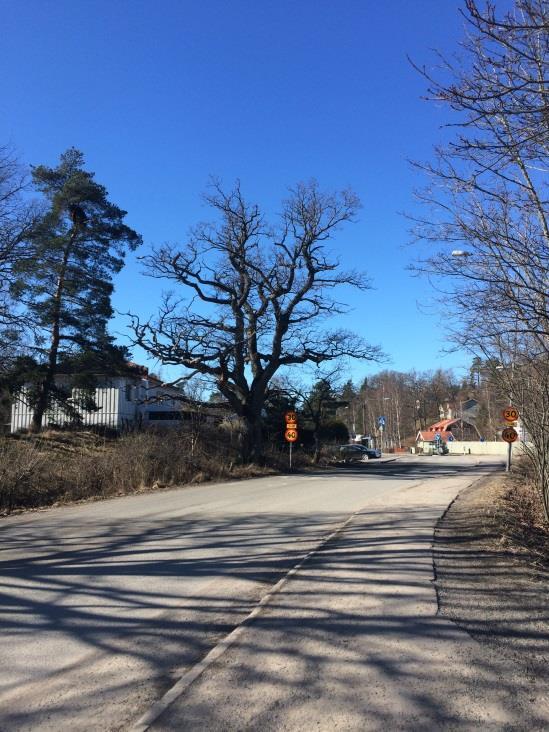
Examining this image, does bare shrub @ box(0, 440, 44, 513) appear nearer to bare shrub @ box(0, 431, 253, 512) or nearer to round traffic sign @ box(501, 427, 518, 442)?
bare shrub @ box(0, 431, 253, 512)

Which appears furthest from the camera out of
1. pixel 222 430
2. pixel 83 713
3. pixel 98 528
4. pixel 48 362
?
pixel 222 430

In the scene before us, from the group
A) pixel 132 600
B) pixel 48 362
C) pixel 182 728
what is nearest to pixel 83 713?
pixel 182 728

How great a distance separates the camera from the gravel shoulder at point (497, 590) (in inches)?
192

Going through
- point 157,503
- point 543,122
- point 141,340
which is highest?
point 141,340

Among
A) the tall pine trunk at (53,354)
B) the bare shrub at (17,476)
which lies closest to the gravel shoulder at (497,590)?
the bare shrub at (17,476)

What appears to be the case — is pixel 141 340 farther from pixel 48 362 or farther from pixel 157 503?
pixel 157 503

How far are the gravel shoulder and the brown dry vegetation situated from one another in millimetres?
11347

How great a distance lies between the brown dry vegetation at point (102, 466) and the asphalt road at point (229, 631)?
241 inches

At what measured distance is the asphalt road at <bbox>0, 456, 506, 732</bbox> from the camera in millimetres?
3873

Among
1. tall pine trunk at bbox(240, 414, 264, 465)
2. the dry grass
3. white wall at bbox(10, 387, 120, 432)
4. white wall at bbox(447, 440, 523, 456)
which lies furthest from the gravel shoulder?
white wall at bbox(447, 440, 523, 456)

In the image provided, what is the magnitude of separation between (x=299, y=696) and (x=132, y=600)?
3014 mm

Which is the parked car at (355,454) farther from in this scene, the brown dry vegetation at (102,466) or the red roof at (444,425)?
the red roof at (444,425)

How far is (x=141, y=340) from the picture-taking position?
103 feet

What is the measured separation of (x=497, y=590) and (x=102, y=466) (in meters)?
15.9
